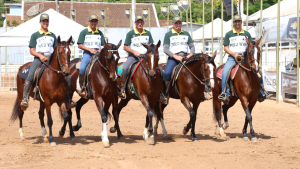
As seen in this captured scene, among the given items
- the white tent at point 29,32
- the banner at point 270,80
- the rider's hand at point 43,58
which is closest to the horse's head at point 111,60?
the rider's hand at point 43,58

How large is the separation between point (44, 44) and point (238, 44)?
16.6 ft

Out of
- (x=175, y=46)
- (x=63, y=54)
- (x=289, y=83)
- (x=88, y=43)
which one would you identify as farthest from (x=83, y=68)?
(x=289, y=83)

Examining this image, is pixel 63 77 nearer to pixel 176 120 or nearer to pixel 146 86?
pixel 146 86

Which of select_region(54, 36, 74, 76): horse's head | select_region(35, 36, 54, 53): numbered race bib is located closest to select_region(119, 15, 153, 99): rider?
select_region(54, 36, 74, 76): horse's head

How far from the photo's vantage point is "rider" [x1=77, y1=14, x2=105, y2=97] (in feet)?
32.2

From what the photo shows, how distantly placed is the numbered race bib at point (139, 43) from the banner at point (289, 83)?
32.3ft

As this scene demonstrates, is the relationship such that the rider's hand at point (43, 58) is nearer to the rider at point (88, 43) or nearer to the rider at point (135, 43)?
the rider at point (88, 43)

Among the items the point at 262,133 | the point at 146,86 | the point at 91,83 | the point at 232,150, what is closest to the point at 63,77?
the point at 91,83

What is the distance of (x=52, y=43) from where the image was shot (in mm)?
9750

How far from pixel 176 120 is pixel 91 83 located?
215 inches

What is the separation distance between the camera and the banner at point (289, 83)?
17453mm

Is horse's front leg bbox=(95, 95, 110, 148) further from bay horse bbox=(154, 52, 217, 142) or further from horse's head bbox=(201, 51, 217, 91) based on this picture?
horse's head bbox=(201, 51, 217, 91)

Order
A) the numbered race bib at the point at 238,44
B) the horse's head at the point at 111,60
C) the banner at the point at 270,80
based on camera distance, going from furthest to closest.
A: the banner at the point at 270,80, the numbered race bib at the point at 238,44, the horse's head at the point at 111,60

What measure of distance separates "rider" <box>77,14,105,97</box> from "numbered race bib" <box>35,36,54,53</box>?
70 cm
